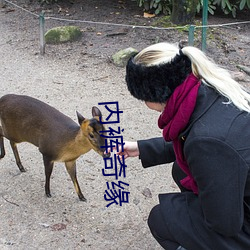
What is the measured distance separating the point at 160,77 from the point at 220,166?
44 cm

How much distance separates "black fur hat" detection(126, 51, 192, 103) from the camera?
1.99 m

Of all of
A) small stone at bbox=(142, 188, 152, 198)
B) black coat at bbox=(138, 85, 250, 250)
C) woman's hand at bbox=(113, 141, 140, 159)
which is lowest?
small stone at bbox=(142, 188, 152, 198)

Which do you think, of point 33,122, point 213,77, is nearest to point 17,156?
point 33,122

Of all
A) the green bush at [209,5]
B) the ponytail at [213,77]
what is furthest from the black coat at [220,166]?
the green bush at [209,5]

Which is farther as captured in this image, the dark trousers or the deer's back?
the deer's back

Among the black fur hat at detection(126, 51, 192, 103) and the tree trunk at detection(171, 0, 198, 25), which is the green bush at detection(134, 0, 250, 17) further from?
the black fur hat at detection(126, 51, 192, 103)

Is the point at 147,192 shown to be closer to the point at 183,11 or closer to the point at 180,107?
the point at 180,107

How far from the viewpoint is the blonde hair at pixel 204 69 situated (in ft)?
6.54

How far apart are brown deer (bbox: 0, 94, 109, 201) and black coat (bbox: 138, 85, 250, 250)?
0.94 m

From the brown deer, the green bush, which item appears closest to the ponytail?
the brown deer

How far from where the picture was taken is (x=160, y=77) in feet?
6.59

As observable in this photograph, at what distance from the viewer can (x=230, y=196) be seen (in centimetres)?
195

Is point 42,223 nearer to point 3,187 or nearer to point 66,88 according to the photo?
point 3,187

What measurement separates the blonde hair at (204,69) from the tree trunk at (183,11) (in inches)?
188
